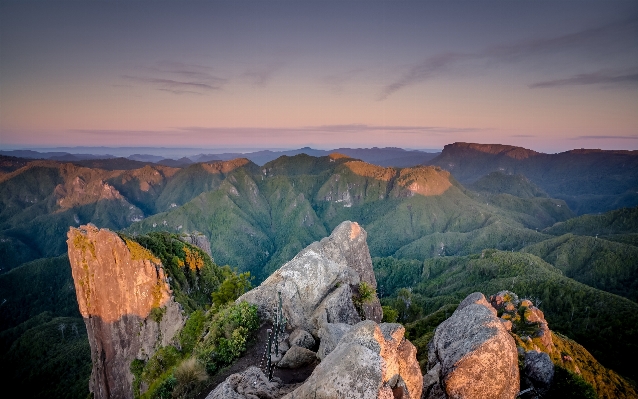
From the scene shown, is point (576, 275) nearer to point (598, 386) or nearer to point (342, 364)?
point (598, 386)

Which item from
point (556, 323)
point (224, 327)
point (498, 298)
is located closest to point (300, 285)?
point (224, 327)

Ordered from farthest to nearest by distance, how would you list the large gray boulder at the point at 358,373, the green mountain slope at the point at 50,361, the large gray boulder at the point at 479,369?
the green mountain slope at the point at 50,361 → the large gray boulder at the point at 479,369 → the large gray boulder at the point at 358,373

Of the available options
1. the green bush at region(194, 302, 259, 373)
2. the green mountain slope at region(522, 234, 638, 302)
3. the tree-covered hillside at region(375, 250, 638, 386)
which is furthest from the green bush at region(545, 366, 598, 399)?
the green mountain slope at region(522, 234, 638, 302)

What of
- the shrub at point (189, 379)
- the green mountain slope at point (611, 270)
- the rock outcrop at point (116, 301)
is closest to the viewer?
the shrub at point (189, 379)

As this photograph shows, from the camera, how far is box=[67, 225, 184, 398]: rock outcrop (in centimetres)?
5169

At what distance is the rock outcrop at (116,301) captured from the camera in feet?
170

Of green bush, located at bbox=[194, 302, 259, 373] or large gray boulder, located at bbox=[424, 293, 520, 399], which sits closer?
large gray boulder, located at bbox=[424, 293, 520, 399]

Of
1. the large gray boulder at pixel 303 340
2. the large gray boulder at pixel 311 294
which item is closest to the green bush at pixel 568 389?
the large gray boulder at pixel 311 294

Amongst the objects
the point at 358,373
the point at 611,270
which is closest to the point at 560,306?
the point at 611,270

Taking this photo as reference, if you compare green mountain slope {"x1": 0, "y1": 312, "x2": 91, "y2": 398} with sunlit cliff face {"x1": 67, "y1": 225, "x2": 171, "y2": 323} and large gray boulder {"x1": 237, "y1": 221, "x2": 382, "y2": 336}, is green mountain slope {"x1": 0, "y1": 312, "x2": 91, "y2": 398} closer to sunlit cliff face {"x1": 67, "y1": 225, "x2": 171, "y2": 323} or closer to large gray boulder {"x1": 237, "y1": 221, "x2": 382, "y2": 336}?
sunlit cliff face {"x1": 67, "y1": 225, "x2": 171, "y2": 323}

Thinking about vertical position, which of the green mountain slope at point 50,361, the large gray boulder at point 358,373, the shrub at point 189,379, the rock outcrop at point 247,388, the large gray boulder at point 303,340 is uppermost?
the large gray boulder at point 358,373

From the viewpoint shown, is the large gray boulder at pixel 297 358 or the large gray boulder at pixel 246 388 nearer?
the large gray boulder at pixel 246 388

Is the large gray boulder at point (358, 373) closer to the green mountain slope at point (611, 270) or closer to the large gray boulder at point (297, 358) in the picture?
the large gray boulder at point (297, 358)

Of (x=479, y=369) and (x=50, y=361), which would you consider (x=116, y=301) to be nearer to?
(x=479, y=369)
